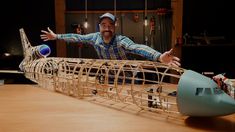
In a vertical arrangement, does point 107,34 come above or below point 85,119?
above

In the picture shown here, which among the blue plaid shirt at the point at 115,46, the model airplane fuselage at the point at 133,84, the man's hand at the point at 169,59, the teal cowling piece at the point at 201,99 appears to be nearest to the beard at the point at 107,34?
the blue plaid shirt at the point at 115,46

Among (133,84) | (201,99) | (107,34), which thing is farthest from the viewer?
(107,34)

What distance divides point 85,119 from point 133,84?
19cm

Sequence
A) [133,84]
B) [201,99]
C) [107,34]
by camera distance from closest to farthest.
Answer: [201,99] → [133,84] → [107,34]

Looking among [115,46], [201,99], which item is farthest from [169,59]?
[115,46]

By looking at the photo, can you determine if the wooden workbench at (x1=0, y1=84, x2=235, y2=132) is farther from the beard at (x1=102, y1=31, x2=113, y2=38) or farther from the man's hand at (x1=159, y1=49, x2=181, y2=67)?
the beard at (x1=102, y1=31, x2=113, y2=38)

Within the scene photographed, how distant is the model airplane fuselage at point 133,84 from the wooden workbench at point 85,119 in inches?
1.4

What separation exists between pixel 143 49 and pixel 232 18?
1809mm

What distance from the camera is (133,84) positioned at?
0.86 meters

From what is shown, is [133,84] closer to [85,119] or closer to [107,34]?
[85,119]

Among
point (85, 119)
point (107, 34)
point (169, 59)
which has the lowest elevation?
point (85, 119)

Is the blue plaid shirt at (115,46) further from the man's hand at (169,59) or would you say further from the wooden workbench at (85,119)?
the wooden workbench at (85,119)

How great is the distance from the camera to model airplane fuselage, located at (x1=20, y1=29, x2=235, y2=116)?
27.2 inches

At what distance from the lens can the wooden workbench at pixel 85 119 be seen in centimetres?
70
